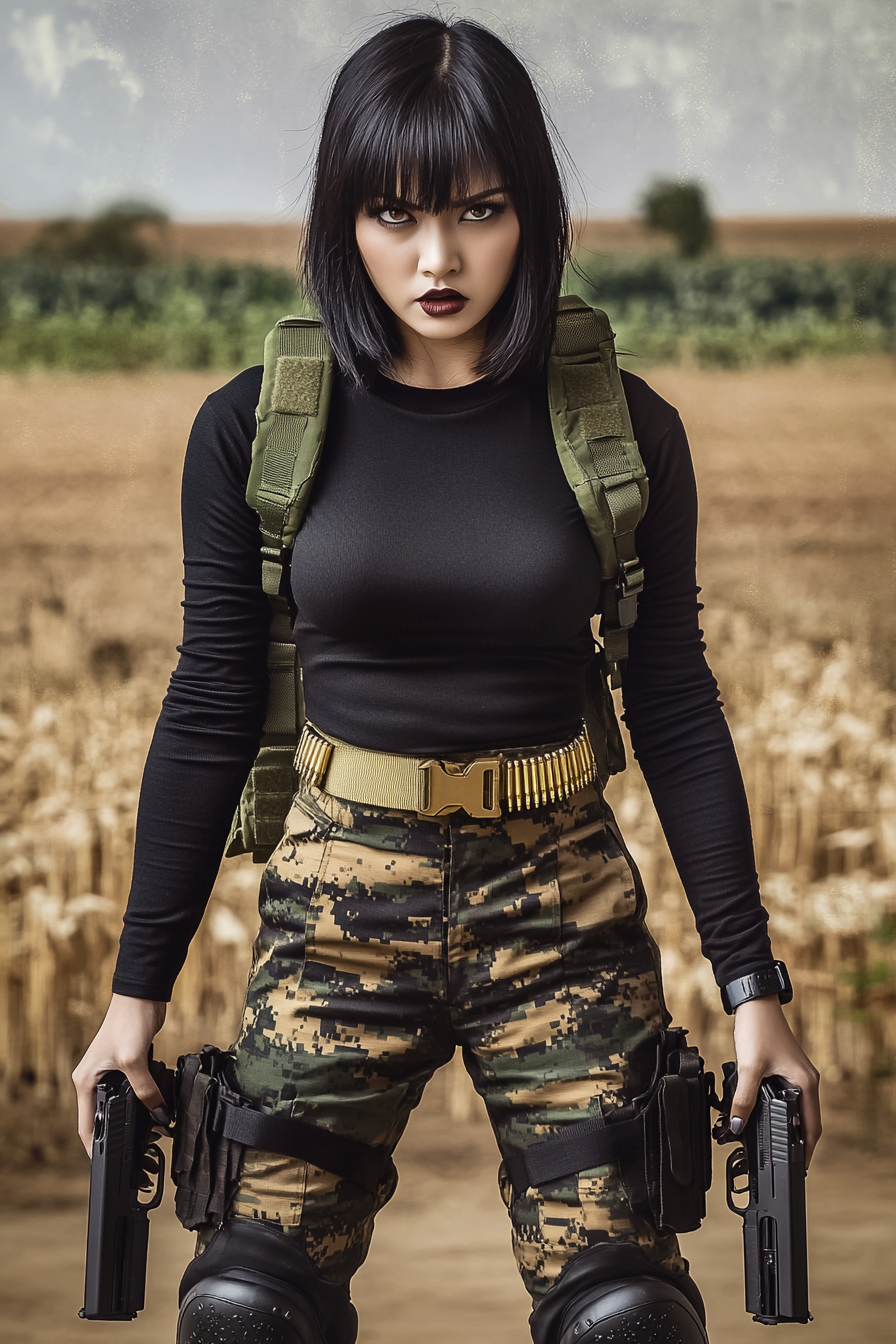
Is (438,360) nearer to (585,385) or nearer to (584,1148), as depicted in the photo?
(585,385)

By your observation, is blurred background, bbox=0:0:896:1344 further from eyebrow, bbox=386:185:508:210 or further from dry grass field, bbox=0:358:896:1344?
eyebrow, bbox=386:185:508:210

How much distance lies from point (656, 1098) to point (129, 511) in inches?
94.7

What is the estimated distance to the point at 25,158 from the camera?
3.18 meters

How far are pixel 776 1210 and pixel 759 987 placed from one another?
0.58 feet

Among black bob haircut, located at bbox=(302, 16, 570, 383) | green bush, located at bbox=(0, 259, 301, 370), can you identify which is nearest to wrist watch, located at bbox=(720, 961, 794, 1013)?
black bob haircut, located at bbox=(302, 16, 570, 383)

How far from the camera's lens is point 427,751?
1.18 m

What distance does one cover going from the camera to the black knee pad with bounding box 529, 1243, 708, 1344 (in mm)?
1115

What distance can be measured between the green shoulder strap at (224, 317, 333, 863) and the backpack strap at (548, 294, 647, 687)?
0.65 feet

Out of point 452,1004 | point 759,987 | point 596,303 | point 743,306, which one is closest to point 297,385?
point 452,1004

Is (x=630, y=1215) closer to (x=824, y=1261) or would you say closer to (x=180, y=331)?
(x=824, y=1261)

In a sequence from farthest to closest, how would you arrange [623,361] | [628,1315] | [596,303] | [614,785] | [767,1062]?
[596,303] → [623,361] → [614,785] → [767,1062] → [628,1315]

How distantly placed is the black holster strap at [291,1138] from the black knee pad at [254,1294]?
0.21ft

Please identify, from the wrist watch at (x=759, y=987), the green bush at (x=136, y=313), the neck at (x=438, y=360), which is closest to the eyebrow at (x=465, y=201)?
the neck at (x=438, y=360)

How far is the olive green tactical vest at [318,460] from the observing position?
1.18 meters
